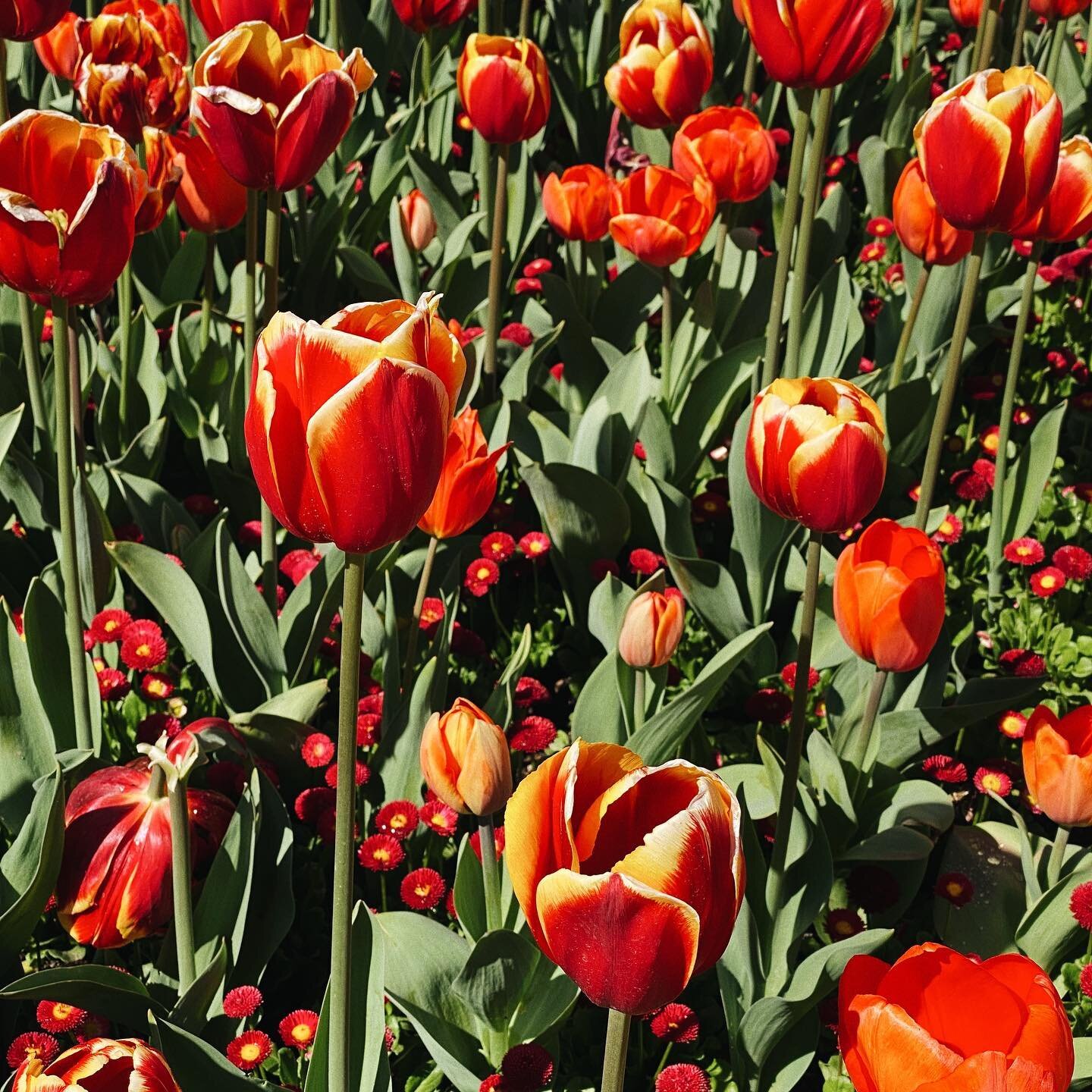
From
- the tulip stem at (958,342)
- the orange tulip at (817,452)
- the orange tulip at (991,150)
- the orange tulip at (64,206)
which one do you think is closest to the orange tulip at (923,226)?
the tulip stem at (958,342)

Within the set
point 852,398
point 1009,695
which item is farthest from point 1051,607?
point 852,398

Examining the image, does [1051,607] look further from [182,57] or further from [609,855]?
[182,57]

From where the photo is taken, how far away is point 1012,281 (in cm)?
322

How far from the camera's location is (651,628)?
164cm

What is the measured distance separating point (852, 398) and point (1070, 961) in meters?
0.94

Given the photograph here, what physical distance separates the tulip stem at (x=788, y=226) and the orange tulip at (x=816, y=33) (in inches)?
4.0

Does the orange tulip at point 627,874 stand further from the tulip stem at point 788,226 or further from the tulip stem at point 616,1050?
the tulip stem at point 788,226

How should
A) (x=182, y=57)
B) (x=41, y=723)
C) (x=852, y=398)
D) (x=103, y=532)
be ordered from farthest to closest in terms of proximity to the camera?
(x=182, y=57) → (x=103, y=532) → (x=41, y=723) → (x=852, y=398)

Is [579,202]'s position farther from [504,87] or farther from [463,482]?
[463,482]

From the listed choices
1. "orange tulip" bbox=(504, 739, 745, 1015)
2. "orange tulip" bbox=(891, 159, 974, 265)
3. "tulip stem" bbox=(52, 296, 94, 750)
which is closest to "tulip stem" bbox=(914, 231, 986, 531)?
"orange tulip" bbox=(891, 159, 974, 265)

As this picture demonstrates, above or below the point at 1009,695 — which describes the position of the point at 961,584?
below

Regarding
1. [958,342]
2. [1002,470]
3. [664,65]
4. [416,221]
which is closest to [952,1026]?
[958,342]

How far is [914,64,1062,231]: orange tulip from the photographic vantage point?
159 centimetres

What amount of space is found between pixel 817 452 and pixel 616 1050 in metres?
0.61
